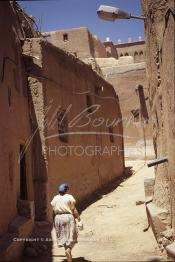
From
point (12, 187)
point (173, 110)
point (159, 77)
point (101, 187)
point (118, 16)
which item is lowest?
point (101, 187)

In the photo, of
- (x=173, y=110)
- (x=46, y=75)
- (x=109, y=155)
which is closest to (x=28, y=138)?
(x=46, y=75)

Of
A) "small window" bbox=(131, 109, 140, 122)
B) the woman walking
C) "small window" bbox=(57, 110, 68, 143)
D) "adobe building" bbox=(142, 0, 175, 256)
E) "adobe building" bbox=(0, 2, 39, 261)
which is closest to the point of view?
"adobe building" bbox=(142, 0, 175, 256)

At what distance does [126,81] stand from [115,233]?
50.9 ft

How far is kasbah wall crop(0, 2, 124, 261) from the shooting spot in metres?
8.38

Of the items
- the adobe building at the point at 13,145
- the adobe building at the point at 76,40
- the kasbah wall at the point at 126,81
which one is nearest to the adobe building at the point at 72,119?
the adobe building at the point at 13,145

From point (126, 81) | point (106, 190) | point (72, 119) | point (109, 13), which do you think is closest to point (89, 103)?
point (72, 119)

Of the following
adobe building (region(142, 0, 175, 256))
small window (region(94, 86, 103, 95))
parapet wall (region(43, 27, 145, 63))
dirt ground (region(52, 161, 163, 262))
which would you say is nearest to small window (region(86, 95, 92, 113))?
small window (region(94, 86, 103, 95))

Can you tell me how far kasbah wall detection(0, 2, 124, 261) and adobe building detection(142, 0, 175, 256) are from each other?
2.73 m

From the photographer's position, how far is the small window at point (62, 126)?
12266 millimetres

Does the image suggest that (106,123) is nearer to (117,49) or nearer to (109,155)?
(109,155)

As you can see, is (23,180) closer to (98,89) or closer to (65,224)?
(65,224)

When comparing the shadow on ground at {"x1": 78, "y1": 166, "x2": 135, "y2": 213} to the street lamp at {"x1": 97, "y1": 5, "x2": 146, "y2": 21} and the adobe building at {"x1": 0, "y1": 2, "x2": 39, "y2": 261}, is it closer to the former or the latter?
the adobe building at {"x1": 0, "y1": 2, "x2": 39, "y2": 261}

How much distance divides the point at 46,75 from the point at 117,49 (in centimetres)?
2887

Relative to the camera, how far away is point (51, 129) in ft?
37.3
